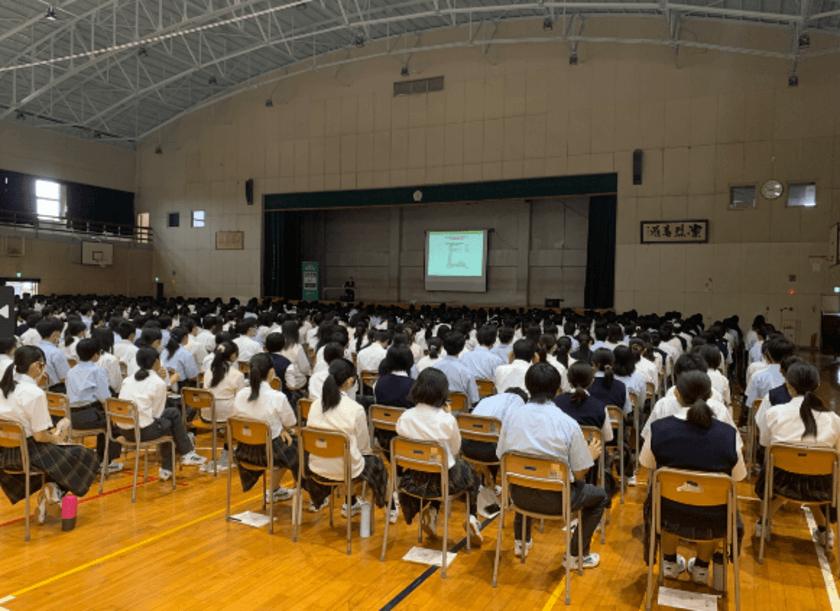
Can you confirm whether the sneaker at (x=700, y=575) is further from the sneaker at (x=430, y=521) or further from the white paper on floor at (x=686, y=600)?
the sneaker at (x=430, y=521)

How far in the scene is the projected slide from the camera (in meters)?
22.5

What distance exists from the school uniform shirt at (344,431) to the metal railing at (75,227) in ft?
74.4

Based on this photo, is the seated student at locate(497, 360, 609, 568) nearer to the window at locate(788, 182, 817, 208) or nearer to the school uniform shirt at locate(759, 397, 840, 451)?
the school uniform shirt at locate(759, 397, 840, 451)

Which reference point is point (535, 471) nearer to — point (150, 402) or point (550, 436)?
point (550, 436)

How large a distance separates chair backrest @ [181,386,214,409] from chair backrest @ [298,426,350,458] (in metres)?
2.05

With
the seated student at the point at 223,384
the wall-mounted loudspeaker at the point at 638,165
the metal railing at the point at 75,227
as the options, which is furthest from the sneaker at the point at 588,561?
the metal railing at the point at 75,227

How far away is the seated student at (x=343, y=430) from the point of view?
444 centimetres

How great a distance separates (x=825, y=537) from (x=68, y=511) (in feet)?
18.5

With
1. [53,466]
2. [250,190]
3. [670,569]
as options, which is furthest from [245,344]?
[250,190]

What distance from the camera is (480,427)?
15.8 feet

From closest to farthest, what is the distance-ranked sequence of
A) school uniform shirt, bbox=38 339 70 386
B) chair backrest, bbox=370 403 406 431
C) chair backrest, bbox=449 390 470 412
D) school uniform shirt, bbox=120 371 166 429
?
chair backrest, bbox=370 403 406 431 → school uniform shirt, bbox=120 371 166 429 → chair backrest, bbox=449 390 470 412 → school uniform shirt, bbox=38 339 70 386

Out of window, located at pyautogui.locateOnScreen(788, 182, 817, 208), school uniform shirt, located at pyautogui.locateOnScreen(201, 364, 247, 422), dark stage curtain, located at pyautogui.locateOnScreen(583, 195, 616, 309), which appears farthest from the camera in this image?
dark stage curtain, located at pyautogui.locateOnScreen(583, 195, 616, 309)

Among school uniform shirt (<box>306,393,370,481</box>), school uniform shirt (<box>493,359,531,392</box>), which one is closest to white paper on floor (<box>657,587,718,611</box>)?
school uniform shirt (<box>306,393,370,481</box>)

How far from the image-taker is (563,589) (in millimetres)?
3848
